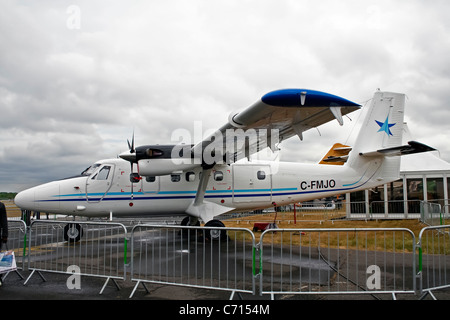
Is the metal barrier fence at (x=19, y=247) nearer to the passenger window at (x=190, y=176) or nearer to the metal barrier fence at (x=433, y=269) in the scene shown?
the passenger window at (x=190, y=176)

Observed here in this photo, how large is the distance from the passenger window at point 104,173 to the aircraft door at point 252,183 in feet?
15.5

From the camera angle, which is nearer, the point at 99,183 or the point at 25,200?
the point at 25,200

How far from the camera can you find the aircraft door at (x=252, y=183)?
12812 millimetres

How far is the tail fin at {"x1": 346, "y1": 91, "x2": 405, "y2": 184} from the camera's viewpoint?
13.7 meters

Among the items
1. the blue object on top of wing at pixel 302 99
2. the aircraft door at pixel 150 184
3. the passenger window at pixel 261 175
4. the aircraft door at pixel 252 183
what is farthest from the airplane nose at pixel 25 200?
the blue object on top of wing at pixel 302 99

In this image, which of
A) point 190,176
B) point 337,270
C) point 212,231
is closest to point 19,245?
point 212,231

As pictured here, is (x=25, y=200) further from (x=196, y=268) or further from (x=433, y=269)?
(x=433, y=269)

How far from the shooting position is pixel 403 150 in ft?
39.4

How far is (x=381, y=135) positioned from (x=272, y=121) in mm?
7351

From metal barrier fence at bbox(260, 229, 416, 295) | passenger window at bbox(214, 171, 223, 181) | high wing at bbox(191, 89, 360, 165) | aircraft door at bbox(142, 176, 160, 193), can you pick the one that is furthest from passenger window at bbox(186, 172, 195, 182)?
metal barrier fence at bbox(260, 229, 416, 295)

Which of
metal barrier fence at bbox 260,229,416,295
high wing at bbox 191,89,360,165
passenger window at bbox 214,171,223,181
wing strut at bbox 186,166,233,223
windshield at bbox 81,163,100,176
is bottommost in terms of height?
metal barrier fence at bbox 260,229,416,295

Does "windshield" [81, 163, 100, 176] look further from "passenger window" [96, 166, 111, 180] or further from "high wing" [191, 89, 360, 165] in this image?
"high wing" [191, 89, 360, 165]

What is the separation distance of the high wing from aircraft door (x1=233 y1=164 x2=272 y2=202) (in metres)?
0.70
